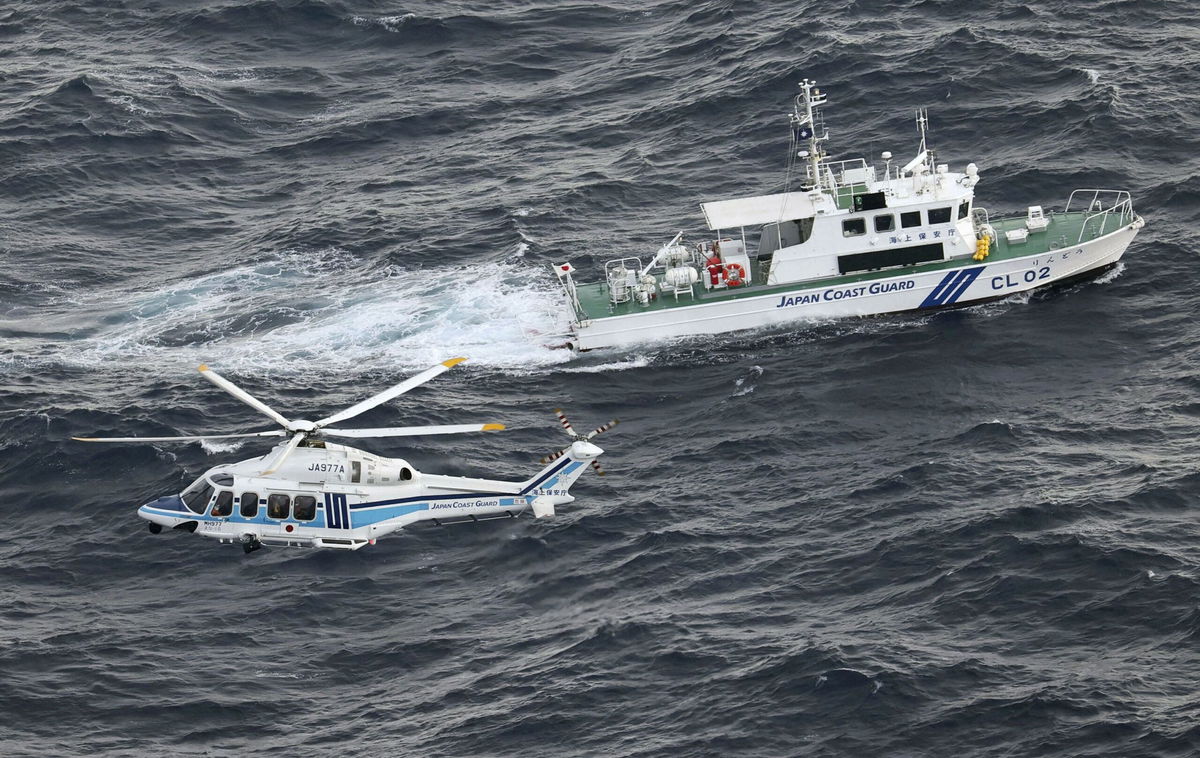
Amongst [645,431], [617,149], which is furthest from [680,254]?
[617,149]

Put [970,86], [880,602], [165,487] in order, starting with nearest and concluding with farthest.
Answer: [880,602] → [165,487] → [970,86]

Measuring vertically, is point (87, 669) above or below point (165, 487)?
below

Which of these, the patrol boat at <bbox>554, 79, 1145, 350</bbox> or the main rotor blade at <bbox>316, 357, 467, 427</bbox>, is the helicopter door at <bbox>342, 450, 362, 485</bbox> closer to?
the main rotor blade at <bbox>316, 357, 467, 427</bbox>

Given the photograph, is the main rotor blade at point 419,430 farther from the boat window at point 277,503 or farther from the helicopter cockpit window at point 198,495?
the helicopter cockpit window at point 198,495

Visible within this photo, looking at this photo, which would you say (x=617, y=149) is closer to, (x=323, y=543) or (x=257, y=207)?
(x=257, y=207)

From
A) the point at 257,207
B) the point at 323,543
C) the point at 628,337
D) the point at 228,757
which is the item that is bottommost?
the point at 228,757

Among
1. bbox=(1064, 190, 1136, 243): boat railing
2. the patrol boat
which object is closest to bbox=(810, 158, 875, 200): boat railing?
the patrol boat
